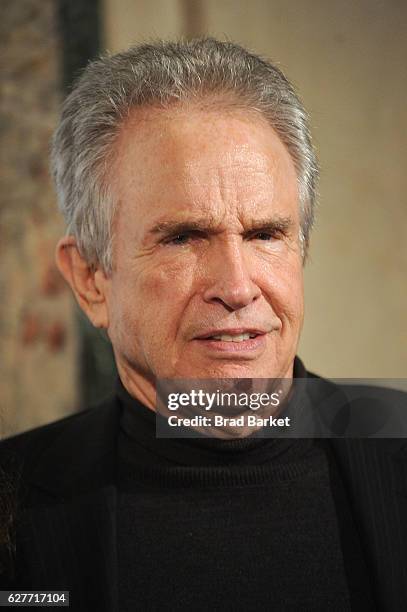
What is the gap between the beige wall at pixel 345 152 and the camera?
141 centimetres

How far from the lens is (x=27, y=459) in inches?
50.9

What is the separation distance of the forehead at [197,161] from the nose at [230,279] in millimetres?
72

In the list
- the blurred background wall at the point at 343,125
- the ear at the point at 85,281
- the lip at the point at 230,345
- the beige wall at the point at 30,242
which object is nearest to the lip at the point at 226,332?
the lip at the point at 230,345

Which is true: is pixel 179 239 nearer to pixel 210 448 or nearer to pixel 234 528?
pixel 210 448

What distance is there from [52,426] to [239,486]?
0.41m

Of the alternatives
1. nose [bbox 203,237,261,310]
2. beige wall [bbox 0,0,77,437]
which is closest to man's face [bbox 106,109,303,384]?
nose [bbox 203,237,261,310]

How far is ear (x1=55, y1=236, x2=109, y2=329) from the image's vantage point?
4.26 feet

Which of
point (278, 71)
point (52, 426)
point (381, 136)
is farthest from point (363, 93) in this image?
point (52, 426)

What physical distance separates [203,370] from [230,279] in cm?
14

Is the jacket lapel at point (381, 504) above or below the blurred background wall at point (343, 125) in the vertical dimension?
below

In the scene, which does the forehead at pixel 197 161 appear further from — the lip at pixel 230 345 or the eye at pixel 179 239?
the lip at pixel 230 345

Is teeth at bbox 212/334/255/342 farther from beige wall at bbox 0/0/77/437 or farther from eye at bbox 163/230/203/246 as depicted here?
beige wall at bbox 0/0/77/437

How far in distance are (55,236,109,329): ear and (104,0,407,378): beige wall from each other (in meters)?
0.44

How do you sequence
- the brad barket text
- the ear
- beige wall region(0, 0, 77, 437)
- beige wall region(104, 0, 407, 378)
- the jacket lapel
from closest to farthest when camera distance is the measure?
the jacket lapel → the brad barket text → the ear → beige wall region(104, 0, 407, 378) → beige wall region(0, 0, 77, 437)
